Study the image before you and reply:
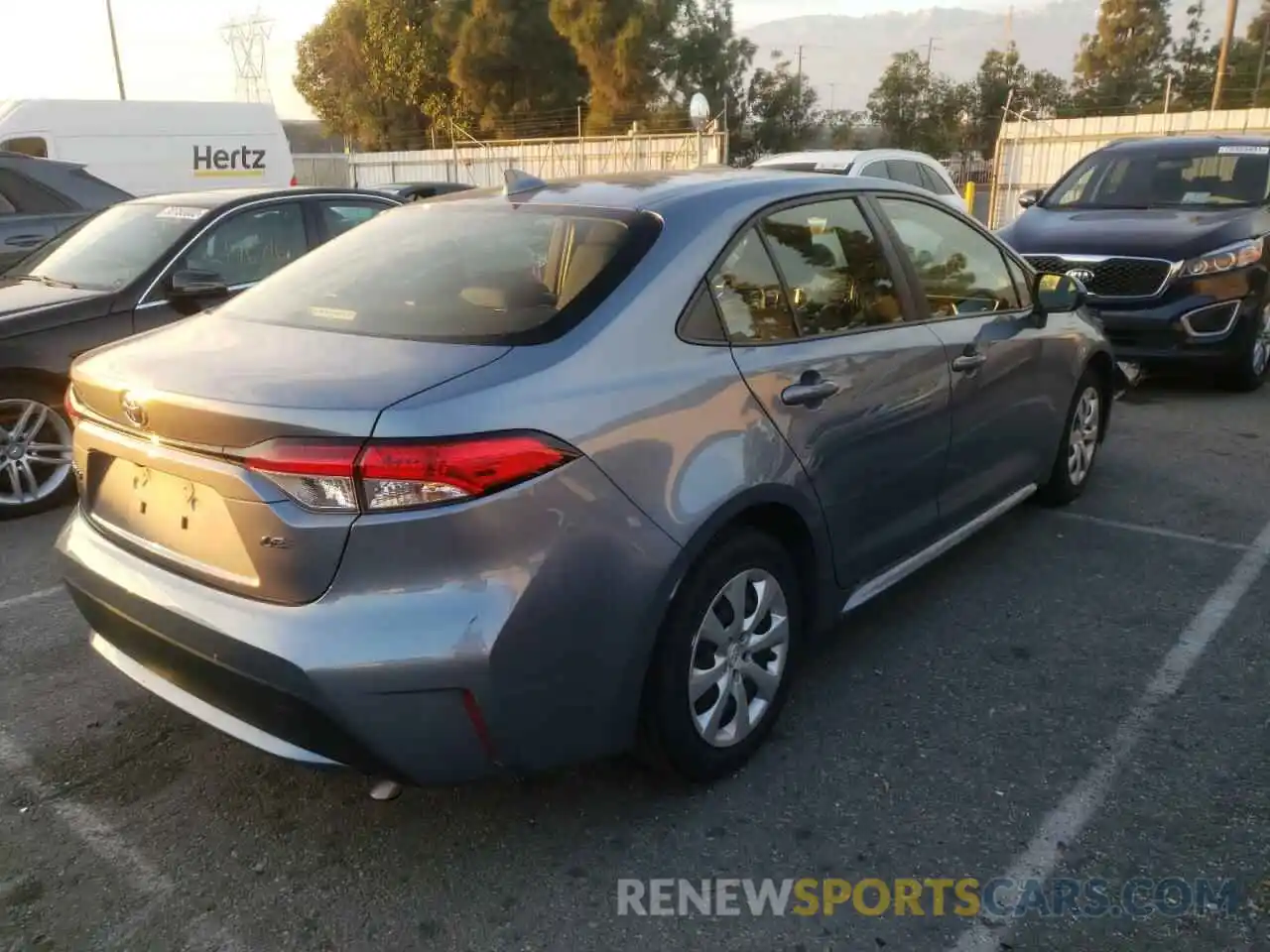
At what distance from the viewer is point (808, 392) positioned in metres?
2.95

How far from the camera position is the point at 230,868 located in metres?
2.58

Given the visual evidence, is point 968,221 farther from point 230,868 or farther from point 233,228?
point 233,228

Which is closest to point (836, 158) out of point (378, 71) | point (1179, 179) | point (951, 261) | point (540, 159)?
point (1179, 179)

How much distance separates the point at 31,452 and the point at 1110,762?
16.5ft

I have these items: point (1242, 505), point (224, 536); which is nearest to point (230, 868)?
point (224, 536)

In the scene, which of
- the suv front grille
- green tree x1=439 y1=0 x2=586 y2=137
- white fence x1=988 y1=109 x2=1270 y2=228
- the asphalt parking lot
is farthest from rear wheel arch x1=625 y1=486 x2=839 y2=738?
green tree x1=439 y1=0 x2=586 y2=137

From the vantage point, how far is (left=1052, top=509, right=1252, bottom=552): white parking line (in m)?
4.57

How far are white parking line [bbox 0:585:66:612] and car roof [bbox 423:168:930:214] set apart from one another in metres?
2.32

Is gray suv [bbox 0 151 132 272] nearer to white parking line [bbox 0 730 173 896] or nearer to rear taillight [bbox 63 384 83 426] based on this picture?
rear taillight [bbox 63 384 83 426]

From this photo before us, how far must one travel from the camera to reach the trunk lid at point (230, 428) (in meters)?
2.21

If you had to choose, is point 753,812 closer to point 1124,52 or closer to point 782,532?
point 782,532

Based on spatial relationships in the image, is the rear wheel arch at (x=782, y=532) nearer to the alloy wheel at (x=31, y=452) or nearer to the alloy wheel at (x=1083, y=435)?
the alloy wheel at (x=1083, y=435)

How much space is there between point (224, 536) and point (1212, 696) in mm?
2986

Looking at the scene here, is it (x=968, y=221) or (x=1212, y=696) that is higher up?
(x=968, y=221)
